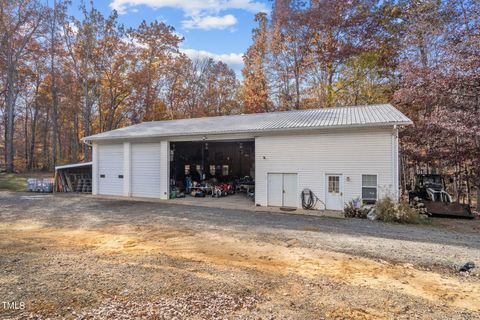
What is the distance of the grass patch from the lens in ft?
61.4

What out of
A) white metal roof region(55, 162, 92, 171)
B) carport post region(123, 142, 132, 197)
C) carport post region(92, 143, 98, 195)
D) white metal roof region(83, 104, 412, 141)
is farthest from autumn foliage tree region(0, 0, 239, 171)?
white metal roof region(83, 104, 412, 141)

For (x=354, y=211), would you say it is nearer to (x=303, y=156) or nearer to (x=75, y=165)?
(x=303, y=156)

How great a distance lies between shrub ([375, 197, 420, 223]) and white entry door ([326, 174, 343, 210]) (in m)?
1.72

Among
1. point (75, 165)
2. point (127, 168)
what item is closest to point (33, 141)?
point (75, 165)

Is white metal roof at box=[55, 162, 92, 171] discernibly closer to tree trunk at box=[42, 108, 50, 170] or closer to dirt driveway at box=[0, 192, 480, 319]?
dirt driveway at box=[0, 192, 480, 319]

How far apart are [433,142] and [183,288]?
40.0ft

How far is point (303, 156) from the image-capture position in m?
11.9

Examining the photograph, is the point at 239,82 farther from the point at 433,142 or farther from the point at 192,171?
the point at 433,142

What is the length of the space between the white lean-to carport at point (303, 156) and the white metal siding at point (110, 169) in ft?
0.19

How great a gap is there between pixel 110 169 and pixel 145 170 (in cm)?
258

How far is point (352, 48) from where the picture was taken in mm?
20266

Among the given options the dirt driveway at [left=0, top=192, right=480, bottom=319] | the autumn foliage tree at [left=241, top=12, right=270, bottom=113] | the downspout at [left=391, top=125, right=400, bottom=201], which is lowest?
the dirt driveway at [left=0, top=192, right=480, bottom=319]

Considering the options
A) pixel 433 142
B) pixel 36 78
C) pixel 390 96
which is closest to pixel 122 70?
pixel 36 78

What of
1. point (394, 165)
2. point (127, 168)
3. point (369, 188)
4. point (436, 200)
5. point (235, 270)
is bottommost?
point (235, 270)
